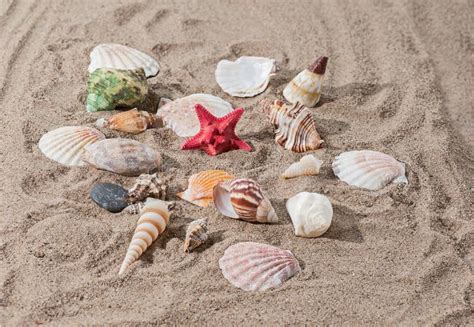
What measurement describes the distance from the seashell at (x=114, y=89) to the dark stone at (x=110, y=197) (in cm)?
83

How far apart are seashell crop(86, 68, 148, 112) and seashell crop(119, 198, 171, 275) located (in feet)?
3.26

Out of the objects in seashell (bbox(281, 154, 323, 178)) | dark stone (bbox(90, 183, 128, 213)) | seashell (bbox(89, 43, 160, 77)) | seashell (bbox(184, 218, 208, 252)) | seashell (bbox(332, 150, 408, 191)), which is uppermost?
seashell (bbox(89, 43, 160, 77))

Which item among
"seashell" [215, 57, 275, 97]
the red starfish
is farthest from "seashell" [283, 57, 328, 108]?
the red starfish

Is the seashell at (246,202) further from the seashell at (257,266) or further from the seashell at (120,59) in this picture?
the seashell at (120,59)

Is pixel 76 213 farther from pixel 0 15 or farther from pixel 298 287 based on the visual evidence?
pixel 0 15

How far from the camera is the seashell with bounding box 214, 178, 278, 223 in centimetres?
363

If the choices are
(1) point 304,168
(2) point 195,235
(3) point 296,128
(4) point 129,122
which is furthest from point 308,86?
(2) point 195,235

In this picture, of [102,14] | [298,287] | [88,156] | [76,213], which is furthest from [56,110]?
[298,287]

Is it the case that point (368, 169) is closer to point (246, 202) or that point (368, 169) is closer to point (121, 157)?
point (246, 202)

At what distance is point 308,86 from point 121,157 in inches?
55.6

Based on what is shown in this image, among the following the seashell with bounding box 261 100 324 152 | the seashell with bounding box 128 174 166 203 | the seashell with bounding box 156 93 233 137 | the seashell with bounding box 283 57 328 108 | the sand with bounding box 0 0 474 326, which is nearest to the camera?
the sand with bounding box 0 0 474 326

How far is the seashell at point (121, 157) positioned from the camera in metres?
3.95

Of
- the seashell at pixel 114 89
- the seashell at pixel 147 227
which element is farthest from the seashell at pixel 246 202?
the seashell at pixel 114 89

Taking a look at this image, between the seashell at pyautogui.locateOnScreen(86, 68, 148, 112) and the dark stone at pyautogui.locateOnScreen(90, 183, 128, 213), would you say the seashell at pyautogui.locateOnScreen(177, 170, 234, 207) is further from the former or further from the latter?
the seashell at pyautogui.locateOnScreen(86, 68, 148, 112)
